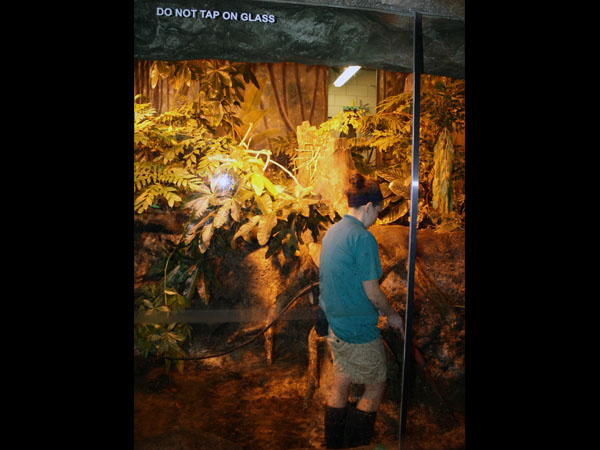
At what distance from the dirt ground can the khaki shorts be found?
6 centimetres

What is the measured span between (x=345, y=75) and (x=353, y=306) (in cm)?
104

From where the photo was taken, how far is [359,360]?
1911 mm

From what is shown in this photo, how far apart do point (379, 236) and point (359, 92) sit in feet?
2.17

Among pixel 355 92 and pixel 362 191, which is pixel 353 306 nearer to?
pixel 362 191

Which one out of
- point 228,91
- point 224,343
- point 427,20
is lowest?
point 224,343

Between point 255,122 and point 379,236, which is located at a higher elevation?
point 255,122

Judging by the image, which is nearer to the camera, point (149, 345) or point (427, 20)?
point (149, 345)

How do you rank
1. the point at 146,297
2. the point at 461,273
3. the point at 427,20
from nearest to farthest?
the point at 146,297, the point at 427,20, the point at 461,273

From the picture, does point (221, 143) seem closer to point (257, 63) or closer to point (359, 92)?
point (257, 63)

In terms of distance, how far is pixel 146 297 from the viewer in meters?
1.78


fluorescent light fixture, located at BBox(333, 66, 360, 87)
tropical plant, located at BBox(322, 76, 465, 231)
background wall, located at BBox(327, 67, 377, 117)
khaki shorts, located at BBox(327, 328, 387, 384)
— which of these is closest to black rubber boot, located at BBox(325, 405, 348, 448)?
khaki shorts, located at BBox(327, 328, 387, 384)

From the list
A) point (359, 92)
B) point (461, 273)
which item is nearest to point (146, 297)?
point (359, 92)

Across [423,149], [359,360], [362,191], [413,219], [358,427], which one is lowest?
[358,427]

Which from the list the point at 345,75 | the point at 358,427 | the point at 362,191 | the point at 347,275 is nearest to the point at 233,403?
the point at 358,427
